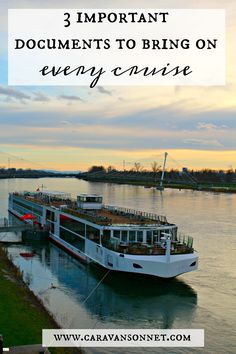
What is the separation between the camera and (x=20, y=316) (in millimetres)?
19906

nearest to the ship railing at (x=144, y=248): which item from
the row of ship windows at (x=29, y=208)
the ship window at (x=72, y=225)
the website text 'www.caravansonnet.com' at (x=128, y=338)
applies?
the ship window at (x=72, y=225)

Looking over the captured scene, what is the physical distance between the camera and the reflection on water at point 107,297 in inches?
928

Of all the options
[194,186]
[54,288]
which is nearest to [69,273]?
[54,288]

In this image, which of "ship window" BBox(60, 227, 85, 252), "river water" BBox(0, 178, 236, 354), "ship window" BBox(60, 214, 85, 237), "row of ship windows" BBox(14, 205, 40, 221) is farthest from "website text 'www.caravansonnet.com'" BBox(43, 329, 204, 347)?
"row of ship windows" BBox(14, 205, 40, 221)

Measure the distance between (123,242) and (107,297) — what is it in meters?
4.84

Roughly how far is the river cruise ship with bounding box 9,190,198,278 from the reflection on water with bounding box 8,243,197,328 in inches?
42.2

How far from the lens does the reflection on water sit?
23.6m

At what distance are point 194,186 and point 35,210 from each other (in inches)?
5125

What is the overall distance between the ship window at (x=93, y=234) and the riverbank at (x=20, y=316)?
26.8 ft

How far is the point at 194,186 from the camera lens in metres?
179

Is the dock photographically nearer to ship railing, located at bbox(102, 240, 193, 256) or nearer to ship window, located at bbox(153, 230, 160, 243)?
ship railing, located at bbox(102, 240, 193, 256)

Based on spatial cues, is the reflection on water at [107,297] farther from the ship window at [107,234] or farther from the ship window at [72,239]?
the ship window at [72,239]

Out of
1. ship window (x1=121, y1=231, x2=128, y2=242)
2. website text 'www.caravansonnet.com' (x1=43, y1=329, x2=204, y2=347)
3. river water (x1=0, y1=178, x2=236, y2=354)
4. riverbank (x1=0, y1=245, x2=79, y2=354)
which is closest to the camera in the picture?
riverbank (x1=0, y1=245, x2=79, y2=354)

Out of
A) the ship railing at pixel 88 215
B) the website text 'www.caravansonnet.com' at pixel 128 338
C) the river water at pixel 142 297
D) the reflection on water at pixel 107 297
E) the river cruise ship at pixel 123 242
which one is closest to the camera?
the website text 'www.caravansonnet.com' at pixel 128 338
